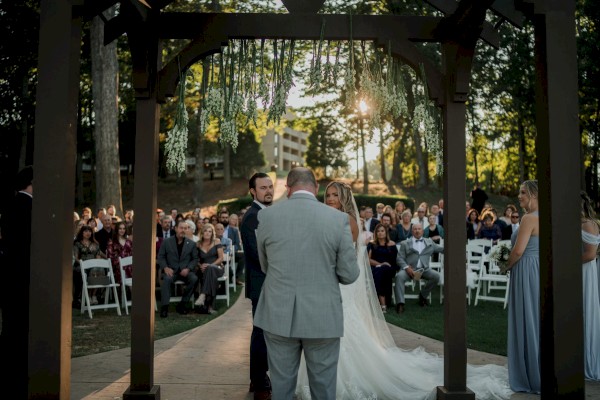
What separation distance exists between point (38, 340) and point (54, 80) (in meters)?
1.58

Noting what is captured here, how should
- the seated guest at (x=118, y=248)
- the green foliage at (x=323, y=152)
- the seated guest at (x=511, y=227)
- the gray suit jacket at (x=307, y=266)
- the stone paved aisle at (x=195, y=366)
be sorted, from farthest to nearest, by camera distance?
the green foliage at (x=323, y=152) < the seated guest at (x=511, y=227) < the seated guest at (x=118, y=248) < the stone paved aisle at (x=195, y=366) < the gray suit jacket at (x=307, y=266)

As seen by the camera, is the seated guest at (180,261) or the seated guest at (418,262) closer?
the seated guest at (180,261)

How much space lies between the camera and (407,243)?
39.0 ft

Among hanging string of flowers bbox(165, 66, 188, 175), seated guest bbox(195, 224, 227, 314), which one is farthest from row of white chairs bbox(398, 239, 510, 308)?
hanging string of flowers bbox(165, 66, 188, 175)

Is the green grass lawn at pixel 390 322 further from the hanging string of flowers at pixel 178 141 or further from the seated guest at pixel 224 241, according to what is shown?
the hanging string of flowers at pixel 178 141

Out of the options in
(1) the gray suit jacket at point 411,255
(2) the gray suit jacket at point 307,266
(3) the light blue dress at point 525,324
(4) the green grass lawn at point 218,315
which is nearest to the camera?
(2) the gray suit jacket at point 307,266

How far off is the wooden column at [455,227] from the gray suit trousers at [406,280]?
5.74 meters

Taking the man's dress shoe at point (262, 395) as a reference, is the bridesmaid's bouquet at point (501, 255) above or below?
above

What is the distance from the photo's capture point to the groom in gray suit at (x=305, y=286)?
12.0 feet

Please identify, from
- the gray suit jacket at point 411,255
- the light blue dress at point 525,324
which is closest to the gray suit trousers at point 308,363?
the light blue dress at point 525,324

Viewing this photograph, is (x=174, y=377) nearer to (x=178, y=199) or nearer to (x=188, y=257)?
(x=188, y=257)

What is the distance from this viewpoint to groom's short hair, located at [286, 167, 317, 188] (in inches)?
151

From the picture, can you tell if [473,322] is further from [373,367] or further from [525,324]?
[373,367]

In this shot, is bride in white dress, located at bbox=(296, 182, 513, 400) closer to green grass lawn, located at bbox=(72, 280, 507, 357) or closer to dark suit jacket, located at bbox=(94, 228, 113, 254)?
green grass lawn, located at bbox=(72, 280, 507, 357)
